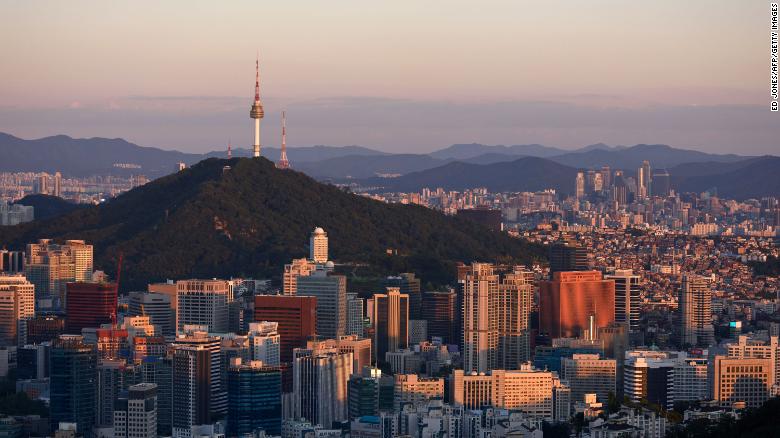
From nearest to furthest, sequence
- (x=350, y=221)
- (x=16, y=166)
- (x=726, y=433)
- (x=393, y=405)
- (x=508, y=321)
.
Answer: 1. (x=726, y=433)
2. (x=393, y=405)
3. (x=508, y=321)
4. (x=350, y=221)
5. (x=16, y=166)

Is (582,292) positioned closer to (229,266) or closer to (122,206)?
(229,266)

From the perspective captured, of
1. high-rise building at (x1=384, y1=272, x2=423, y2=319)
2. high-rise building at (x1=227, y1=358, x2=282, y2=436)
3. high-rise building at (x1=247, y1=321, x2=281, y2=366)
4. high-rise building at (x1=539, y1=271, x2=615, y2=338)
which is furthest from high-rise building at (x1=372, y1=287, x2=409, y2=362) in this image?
high-rise building at (x1=227, y1=358, x2=282, y2=436)

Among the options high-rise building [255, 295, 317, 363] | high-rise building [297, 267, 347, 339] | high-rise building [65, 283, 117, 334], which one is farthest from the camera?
high-rise building [65, 283, 117, 334]

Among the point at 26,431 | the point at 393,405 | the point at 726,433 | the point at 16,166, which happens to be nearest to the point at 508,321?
the point at 393,405

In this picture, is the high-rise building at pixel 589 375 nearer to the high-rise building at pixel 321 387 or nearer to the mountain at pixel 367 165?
the high-rise building at pixel 321 387

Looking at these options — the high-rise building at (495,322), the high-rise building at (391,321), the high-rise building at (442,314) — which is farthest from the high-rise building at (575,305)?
the high-rise building at (391,321)

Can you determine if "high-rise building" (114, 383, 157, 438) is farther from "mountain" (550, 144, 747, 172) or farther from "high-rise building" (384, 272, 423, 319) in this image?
"mountain" (550, 144, 747, 172)
